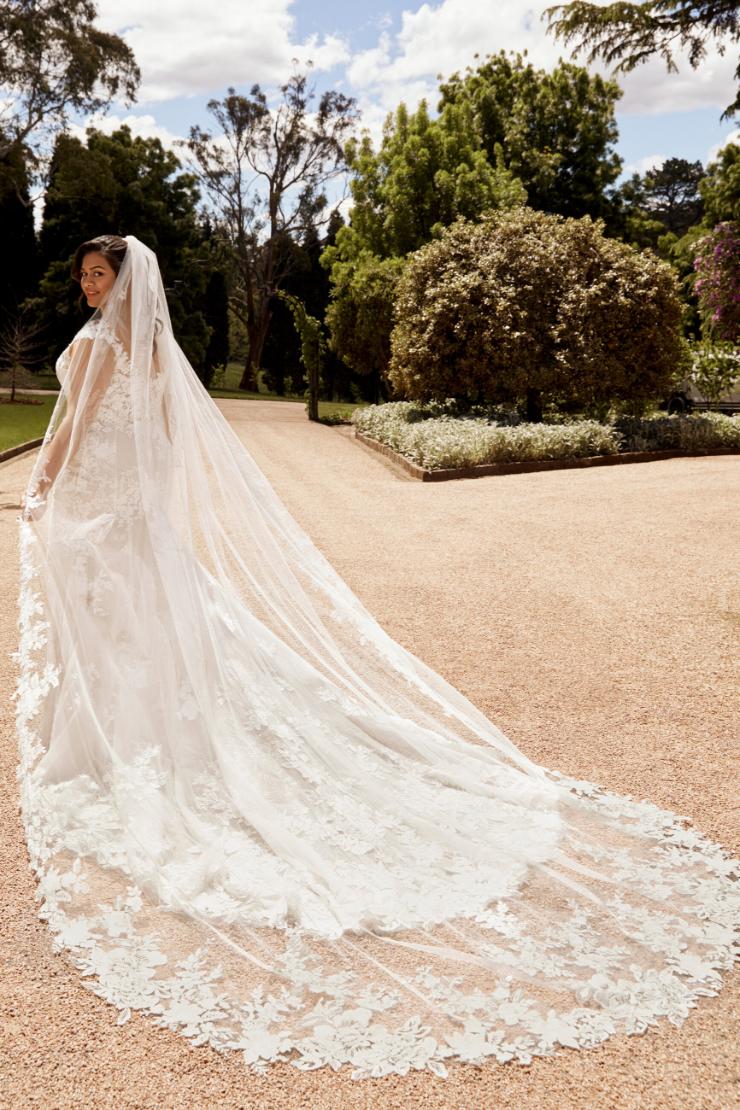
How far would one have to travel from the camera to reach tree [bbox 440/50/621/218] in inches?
1176

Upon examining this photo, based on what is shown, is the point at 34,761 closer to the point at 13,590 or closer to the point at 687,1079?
the point at 687,1079

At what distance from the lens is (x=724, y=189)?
26.0 metres

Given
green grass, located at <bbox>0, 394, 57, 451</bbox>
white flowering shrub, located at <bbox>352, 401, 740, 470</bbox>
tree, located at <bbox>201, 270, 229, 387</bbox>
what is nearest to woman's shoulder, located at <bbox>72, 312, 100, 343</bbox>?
white flowering shrub, located at <bbox>352, 401, 740, 470</bbox>

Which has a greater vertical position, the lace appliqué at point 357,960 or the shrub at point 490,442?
the shrub at point 490,442

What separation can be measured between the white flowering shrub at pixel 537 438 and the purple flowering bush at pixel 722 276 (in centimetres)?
630

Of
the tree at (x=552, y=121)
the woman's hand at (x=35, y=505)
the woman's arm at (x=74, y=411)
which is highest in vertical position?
the tree at (x=552, y=121)

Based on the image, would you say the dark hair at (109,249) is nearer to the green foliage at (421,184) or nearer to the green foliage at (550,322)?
the green foliage at (550,322)

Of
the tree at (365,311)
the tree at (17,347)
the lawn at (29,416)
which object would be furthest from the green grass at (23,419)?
the tree at (365,311)

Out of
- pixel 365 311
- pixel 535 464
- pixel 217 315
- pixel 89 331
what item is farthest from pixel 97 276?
pixel 217 315

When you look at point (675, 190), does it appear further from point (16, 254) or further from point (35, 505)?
point (35, 505)

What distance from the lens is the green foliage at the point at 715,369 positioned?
63.7 ft

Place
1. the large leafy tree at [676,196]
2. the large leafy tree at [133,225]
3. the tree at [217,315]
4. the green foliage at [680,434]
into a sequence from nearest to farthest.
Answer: the green foliage at [680,434]
the large leafy tree at [133,225]
the tree at [217,315]
the large leafy tree at [676,196]

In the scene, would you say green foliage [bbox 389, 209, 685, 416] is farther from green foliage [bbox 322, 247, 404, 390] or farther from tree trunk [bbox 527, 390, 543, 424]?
green foliage [bbox 322, 247, 404, 390]

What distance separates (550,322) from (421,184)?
8.76 meters
